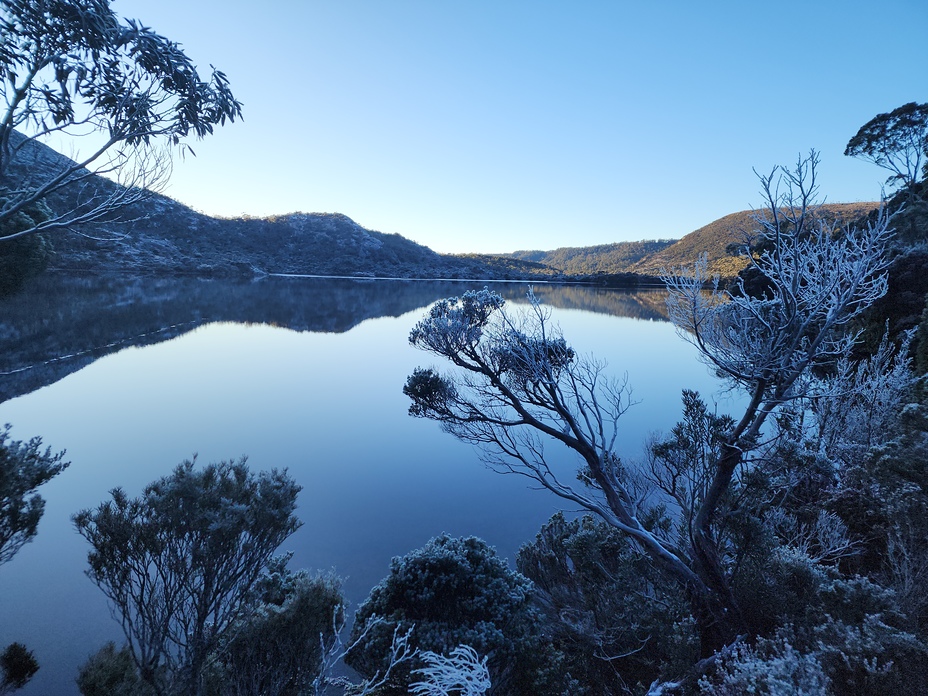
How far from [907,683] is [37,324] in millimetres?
30134

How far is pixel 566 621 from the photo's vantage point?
19.3 feet

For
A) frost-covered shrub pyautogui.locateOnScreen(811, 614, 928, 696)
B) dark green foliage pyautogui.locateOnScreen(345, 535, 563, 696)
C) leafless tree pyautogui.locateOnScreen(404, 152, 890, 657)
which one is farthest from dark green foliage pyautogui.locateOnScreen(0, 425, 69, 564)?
frost-covered shrub pyautogui.locateOnScreen(811, 614, 928, 696)

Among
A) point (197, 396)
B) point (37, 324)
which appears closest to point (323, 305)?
point (37, 324)

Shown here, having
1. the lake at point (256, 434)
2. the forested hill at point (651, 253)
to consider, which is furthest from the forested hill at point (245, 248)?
the lake at point (256, 434)

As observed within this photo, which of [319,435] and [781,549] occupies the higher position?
[781,549]

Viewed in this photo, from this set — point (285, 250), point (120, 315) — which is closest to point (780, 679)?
point (120, 315)

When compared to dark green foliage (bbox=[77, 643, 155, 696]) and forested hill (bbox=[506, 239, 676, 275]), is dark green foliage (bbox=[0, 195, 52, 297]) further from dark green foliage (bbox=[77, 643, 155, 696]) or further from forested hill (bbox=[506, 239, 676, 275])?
forested hill (bbox=[506, 239, 676, 275])

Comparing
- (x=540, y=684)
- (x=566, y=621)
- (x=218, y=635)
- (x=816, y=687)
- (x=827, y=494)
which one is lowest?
(x=566, y=621)

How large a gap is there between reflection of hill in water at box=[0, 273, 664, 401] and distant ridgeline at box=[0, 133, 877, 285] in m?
10.3

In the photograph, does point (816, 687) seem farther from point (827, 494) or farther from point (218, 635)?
point (827, 494)

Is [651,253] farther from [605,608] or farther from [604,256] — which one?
[605,608]

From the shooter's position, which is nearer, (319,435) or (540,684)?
(540,684)

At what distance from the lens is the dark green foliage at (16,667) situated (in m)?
4.49

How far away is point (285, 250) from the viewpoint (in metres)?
92.2
